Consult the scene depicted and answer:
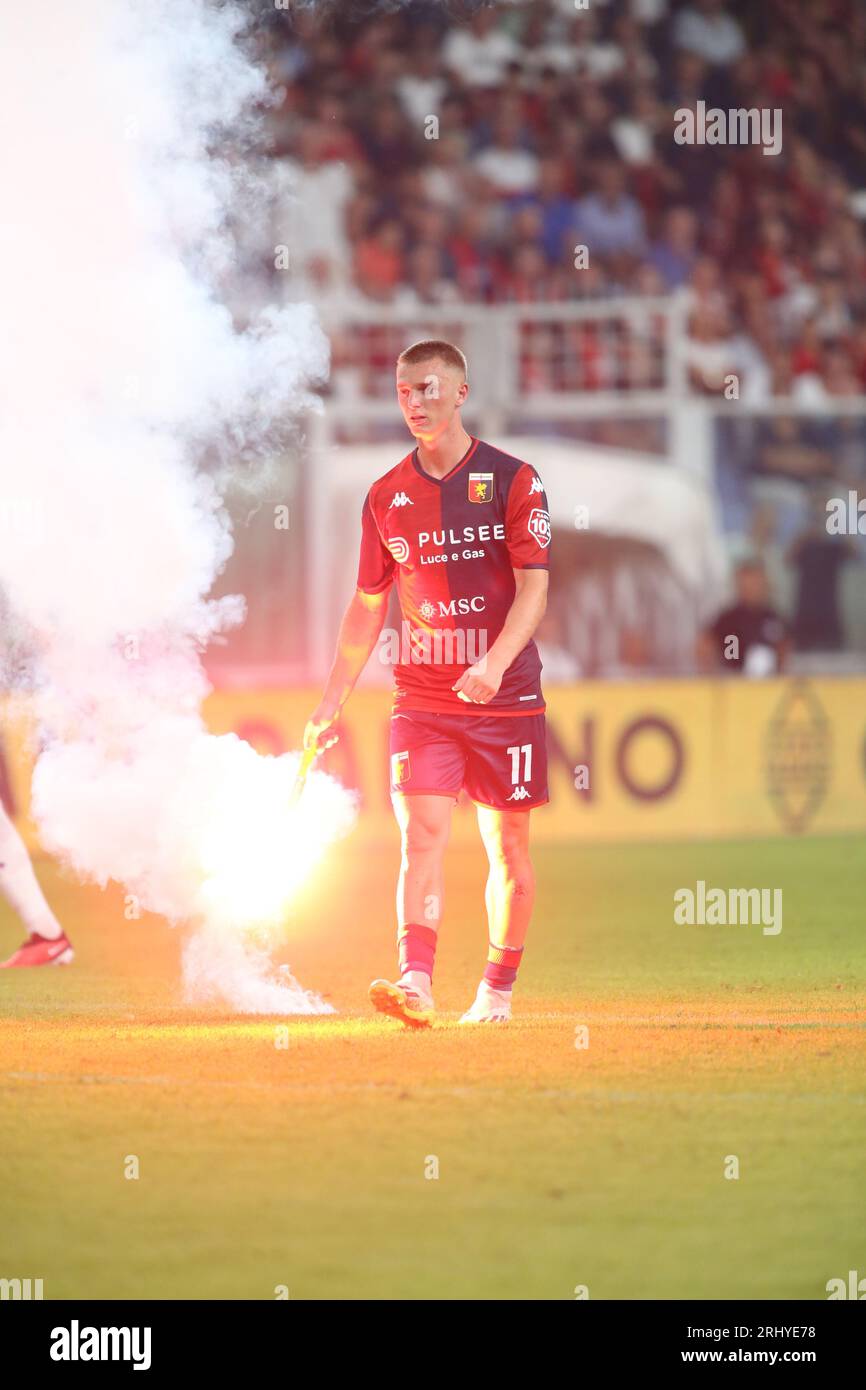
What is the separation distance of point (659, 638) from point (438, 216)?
15.8 ft

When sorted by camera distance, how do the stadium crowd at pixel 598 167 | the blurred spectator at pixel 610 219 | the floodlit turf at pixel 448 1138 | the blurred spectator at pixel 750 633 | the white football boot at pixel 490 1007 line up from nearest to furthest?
the floodlit turf at pixel 448 1138, the white football boot at pixel 490 1007, the blurred spectator at pixel 750 633, the stadium crowd at pixel 598 167, the blurred spectator at pixel 610 219

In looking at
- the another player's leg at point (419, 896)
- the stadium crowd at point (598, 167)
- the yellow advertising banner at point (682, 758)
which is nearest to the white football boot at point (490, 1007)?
A: the another player's leg at point (419, 896)

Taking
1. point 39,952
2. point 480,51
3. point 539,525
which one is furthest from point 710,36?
point 539,525

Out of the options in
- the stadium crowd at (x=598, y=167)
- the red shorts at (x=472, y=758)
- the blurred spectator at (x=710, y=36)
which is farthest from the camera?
the blurred spectator at (x=710, y=36)

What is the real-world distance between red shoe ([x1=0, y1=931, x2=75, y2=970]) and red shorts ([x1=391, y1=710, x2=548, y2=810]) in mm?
2635

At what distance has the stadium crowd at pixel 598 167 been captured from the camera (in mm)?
18234

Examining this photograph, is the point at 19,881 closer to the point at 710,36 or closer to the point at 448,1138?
the point at 448,1138

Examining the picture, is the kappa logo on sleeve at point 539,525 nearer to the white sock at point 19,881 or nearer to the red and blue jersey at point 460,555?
the red and blue jersey at point 460,555

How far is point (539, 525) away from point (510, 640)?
0.43 meters

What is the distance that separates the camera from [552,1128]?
224 inches

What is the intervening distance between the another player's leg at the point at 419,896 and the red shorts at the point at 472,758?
71 mm

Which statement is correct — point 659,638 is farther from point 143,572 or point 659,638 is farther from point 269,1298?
point 269,1298

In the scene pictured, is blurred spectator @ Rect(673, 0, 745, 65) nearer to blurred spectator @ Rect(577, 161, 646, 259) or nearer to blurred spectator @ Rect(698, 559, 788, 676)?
blurred spectator @ Rect(577, 161, 646, 259)
